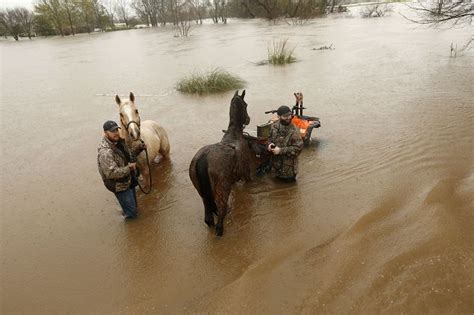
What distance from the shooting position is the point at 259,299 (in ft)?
10.3

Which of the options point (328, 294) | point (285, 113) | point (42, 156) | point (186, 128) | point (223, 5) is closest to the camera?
point (328, 294)

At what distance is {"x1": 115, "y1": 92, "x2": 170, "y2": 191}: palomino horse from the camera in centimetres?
430

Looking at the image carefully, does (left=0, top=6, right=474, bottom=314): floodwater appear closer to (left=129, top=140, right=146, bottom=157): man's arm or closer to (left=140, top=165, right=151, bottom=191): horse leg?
(left=140, top=165, right=151, bottom=191): horse leg

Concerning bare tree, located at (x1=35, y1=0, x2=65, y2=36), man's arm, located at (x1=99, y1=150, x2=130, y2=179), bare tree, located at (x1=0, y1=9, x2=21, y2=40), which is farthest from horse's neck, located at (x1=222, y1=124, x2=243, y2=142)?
bare tree, located at (x1=0, y1=9, x2=21, y2=40)

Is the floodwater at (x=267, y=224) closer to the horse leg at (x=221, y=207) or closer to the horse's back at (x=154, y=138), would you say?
the horse leg at (x=221, y=207)

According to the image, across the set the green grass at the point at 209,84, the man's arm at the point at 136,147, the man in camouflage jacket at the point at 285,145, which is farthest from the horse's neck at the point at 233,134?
the green grass at the point at 209,84

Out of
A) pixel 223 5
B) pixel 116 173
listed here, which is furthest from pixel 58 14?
pixel 116 173

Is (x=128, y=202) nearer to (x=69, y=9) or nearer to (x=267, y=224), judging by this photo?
(x=267, y=224)

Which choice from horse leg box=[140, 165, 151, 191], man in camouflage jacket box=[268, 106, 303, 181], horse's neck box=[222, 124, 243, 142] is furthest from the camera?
horse leg box=[140, 165, 151, 191]

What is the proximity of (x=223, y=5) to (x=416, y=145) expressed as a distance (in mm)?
54112

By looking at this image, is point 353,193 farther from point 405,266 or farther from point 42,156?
point 42,156

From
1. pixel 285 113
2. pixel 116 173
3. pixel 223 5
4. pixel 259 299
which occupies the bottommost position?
pixel 259 299

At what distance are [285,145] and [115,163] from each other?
2.25m

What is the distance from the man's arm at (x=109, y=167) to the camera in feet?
12.6
